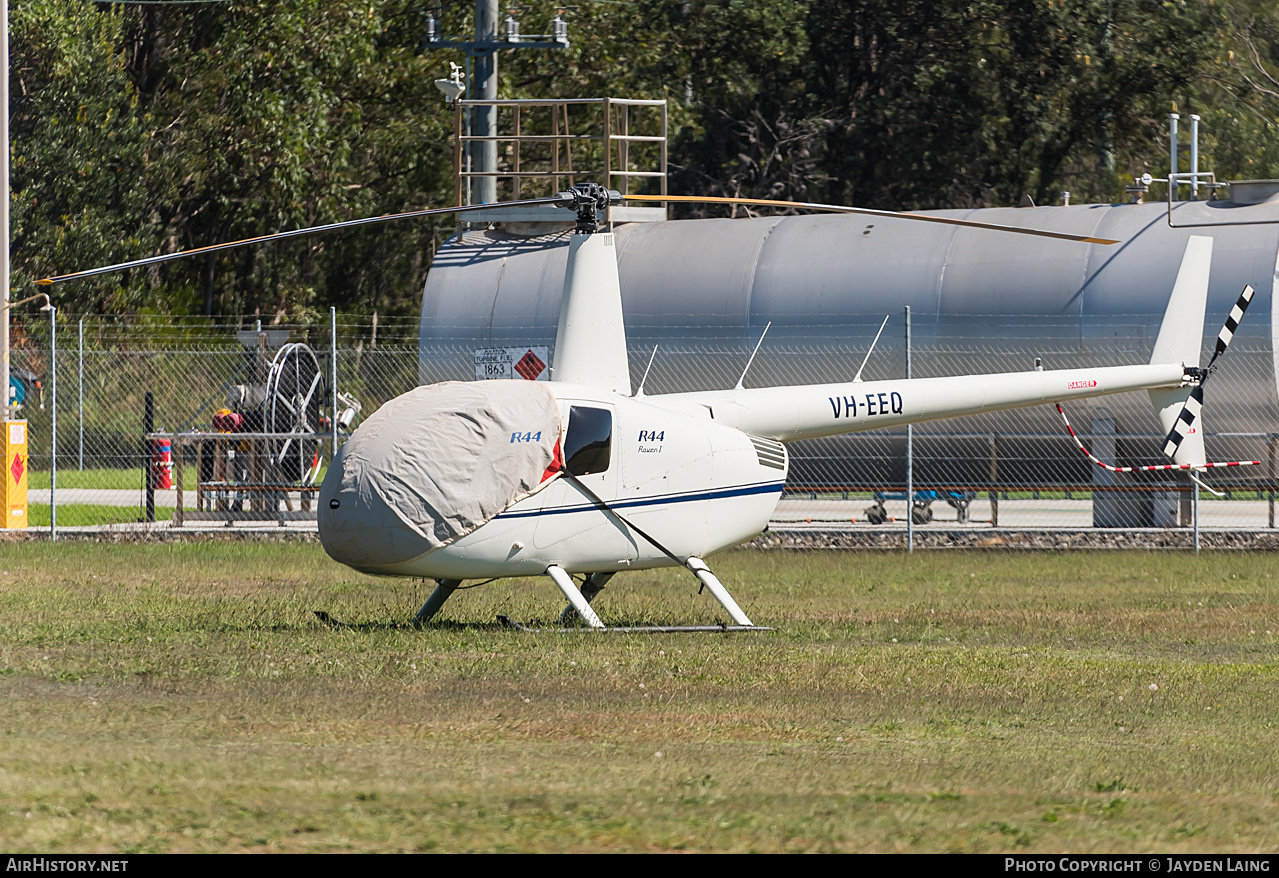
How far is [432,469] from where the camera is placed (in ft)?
38.8

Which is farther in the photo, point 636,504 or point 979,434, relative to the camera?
point 979,434

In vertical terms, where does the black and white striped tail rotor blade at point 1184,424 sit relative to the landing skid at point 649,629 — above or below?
above

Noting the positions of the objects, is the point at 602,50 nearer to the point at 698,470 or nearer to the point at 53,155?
the point at 53,155

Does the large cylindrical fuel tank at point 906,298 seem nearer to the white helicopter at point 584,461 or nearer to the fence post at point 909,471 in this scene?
the fence post at point 909,471

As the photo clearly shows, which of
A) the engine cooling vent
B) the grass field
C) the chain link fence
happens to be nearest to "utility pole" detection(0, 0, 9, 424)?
the chain link fence

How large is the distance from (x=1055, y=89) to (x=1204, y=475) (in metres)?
22.8

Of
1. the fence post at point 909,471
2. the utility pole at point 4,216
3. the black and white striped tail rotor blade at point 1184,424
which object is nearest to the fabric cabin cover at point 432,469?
the black and white striped tail rotor blade at point 1184,424

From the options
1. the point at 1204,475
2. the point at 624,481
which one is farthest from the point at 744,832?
the point at 1204,475

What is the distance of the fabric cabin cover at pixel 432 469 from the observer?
38.3ft

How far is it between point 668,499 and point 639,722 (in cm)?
397

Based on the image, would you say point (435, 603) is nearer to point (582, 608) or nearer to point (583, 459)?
point (582, 608)

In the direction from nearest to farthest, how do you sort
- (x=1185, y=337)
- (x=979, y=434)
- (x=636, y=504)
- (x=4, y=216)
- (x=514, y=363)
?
(x=636, y=504), (x=1185, y=337), (x=979, y=434), (x=514, y=363), (x=4, y=216)

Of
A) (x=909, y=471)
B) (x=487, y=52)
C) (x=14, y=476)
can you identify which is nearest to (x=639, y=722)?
(x=909, y=471)

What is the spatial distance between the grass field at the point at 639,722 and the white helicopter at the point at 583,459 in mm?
639
